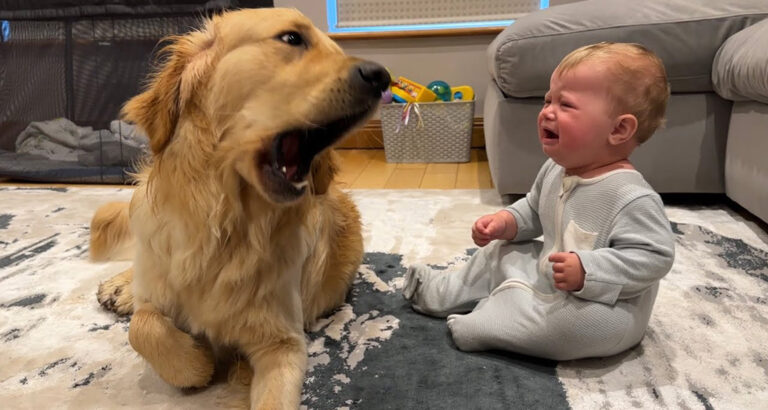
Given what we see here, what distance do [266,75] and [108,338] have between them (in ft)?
2.39

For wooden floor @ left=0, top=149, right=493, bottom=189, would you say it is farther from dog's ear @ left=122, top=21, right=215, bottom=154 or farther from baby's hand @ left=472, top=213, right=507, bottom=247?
dog's ear @ left=122, top=21, right=215, bottom=154

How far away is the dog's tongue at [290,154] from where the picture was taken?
96 centimetres

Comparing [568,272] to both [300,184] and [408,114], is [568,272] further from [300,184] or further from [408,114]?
[408,114]

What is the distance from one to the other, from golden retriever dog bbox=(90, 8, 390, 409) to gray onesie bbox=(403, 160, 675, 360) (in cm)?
40

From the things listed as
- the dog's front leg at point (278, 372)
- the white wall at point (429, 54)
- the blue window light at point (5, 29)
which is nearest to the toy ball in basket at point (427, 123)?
the white wall at point (429, 54)

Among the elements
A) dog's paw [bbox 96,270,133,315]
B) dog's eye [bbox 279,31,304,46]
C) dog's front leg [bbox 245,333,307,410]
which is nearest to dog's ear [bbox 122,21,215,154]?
dog's eye [bbox 279,31,304,46]

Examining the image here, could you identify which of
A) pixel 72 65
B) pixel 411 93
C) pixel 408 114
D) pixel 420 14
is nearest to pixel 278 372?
pixel 408 114

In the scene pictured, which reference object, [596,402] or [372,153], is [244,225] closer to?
[596,402]

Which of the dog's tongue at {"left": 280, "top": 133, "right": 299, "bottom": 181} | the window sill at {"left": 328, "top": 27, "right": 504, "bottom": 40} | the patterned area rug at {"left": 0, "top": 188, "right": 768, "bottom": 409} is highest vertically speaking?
the window sill at {"left": 328, "top": 27, "right": 504, "bottom": 40}

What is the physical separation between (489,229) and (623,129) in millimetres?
351

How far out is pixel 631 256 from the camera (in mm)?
1021

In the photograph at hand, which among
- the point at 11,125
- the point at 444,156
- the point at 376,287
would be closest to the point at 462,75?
the point at 444,156

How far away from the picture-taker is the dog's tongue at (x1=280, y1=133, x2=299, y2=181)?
96 centimetres

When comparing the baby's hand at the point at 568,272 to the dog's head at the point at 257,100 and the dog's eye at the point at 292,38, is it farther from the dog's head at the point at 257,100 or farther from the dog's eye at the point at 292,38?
the dog's eye at the point at 292,38
